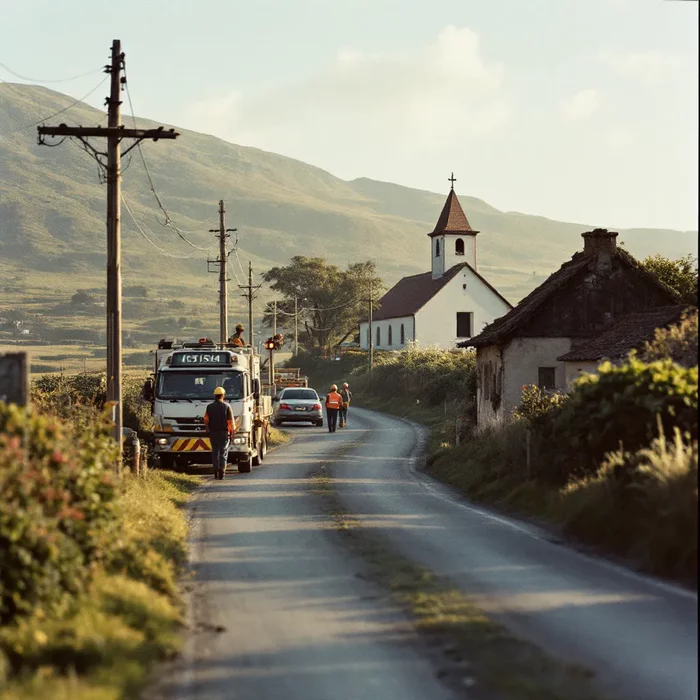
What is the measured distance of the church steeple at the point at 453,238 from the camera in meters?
101

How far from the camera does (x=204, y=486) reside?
27.3 metres

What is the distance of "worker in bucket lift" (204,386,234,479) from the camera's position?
1073 inches

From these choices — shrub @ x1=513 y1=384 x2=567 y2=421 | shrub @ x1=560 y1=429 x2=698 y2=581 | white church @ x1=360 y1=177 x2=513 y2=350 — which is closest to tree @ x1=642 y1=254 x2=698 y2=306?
shrub @ x1=513 y1=384 x2=567 y2=421

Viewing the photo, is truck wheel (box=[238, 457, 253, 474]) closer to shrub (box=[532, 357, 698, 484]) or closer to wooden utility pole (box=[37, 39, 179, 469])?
wooden utility pole (box=[37, 39, 179, 469])

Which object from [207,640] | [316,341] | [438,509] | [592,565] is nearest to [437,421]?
[438,509]

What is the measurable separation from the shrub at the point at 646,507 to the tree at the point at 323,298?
356 feet

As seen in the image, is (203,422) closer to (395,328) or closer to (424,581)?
(424,581)

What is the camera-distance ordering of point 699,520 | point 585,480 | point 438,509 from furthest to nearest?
1. point 438,509
2. point 585,480
3. point 699,520

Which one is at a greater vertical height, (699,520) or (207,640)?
(699,520)

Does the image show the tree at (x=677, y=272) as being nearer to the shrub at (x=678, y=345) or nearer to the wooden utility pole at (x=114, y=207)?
the shrub at (x=678, y=345)

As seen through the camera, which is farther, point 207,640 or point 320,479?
point 320,479

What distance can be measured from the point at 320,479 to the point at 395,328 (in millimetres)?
80105

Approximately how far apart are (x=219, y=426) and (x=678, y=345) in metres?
10.7

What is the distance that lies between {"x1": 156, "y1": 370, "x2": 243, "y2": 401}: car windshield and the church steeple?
70.9m
